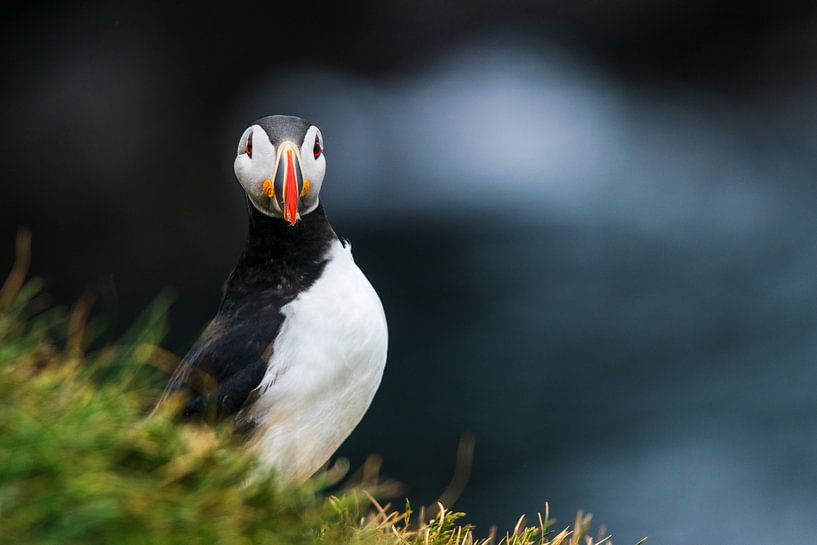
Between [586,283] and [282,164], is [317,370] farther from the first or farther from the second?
[586,283]

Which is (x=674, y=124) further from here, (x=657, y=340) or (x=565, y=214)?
(x=657, y=340)

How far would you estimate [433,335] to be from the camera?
21.8 ft

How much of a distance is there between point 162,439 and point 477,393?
15.8 ft

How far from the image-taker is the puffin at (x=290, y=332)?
2.37m

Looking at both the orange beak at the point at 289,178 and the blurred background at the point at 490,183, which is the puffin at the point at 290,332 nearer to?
the orange beak at the point at 289,178

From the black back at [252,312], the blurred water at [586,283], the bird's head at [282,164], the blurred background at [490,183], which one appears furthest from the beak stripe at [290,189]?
the blurred background at [490,183]

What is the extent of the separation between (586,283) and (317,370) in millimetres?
4680

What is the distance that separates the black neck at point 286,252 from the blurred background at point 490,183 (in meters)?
3.78

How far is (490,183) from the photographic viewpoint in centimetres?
732

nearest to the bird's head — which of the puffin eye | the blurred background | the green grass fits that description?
the puffin eye

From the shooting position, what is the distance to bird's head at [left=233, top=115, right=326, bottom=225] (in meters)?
2.31

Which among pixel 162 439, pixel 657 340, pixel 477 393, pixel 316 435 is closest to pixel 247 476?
pixel 162 439

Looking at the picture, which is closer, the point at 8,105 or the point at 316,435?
the point at 316,435

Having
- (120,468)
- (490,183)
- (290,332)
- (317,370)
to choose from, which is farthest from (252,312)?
(490,183)
